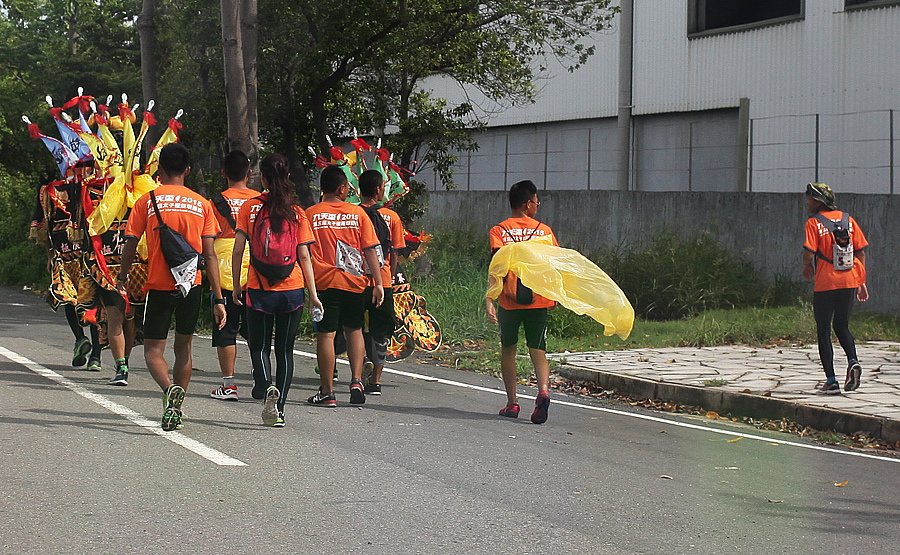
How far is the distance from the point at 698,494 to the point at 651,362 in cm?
612

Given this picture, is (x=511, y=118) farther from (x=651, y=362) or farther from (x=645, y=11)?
(x=651, y=362)

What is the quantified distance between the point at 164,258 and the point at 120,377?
2596 mm

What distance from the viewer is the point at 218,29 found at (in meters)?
20.0

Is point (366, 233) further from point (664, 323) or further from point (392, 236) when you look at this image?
point (664, 323)

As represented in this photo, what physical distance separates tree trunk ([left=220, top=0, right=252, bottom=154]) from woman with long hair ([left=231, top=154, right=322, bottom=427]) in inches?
310

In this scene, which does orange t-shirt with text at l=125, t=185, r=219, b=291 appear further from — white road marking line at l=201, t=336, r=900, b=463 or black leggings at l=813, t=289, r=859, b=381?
black leggings at l=813, t=289, r=859, b=381

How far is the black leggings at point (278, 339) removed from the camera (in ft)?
28.6

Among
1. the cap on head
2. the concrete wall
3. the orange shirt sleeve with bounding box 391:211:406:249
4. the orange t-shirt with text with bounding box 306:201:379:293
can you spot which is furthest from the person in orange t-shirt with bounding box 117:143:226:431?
the concrete wall

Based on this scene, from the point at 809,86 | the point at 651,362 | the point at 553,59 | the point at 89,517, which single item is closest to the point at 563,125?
the point at 553,59

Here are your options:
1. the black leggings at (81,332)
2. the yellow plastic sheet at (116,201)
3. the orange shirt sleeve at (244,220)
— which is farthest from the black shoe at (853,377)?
the black leggings at (81,332)

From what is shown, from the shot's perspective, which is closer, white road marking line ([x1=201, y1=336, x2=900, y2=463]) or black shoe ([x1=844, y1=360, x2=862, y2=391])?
→ white road marking line ([x1=201, y1=336, x2=900, y2=463])

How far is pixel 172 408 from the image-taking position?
26.9 feet

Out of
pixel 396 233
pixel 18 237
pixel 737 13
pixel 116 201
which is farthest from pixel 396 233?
pixel 18 237

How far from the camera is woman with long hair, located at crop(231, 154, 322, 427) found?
8570 mm
